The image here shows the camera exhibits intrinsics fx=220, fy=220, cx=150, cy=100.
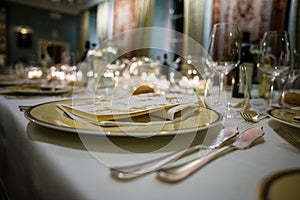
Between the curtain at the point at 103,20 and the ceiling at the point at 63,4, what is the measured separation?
0.33m

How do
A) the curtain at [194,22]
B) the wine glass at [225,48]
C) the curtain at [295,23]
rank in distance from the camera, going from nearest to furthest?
the wine glass at [225,48]
the curtain at [295,23]
the curtain at [194,22]

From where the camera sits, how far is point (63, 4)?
692 cm

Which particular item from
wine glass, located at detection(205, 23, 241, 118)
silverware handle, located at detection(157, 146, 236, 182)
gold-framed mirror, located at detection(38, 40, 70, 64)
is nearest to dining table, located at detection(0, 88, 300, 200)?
silverware handle, located at detection(157, 146, 236, 182)

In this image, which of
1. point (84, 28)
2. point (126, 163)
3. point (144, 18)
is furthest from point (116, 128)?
point (84, 28)

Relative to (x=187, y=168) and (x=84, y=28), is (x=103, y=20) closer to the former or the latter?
(x=84, y=28)

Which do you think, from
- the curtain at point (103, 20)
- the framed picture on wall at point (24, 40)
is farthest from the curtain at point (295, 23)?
the framed picture on wall at point (24, 40)

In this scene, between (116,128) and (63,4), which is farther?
(63,4)

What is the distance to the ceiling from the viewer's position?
6566mm

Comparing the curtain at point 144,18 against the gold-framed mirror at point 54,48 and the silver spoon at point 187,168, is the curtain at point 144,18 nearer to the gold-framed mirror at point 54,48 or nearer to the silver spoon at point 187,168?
the gold-framed mirror at point 54,48

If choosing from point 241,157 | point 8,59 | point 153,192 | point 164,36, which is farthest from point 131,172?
point 8,59

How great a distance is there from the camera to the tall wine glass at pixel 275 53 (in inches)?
26.3

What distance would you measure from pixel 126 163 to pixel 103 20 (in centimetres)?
668

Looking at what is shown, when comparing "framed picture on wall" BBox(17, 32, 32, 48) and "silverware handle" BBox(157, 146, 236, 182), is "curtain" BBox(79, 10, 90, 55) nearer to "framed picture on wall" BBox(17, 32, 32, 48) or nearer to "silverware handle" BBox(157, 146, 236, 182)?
"framed picture on wall" BBox(17, 32, 32, 48)

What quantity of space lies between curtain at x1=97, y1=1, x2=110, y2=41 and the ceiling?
0.33 m
